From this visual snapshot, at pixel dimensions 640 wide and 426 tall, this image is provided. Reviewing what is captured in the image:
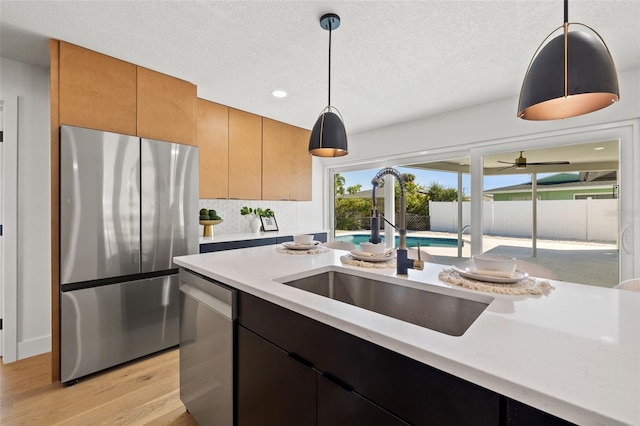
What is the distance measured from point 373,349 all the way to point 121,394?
6.67 ft

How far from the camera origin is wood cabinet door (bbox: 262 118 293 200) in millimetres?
3838

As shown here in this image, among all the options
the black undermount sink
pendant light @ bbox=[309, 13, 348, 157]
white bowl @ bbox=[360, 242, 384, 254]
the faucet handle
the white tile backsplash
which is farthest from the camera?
the white tile backsplash

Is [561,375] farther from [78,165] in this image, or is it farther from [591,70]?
[78,165]

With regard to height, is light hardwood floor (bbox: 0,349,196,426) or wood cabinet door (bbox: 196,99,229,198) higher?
wood cabinet door (bbox: 196,99,229,198)

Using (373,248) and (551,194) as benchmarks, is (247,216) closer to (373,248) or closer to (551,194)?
(373,248)

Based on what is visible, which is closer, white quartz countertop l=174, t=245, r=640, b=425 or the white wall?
white quartz countertop l=174, t=245, r=640, b=425

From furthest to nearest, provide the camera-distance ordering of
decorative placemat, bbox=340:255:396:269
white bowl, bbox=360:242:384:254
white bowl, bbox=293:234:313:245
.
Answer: white bowl, bbox=293:234:313:245 → white bowl, bbox=360:242:384:254 → decorative placemat, bbox=340:255:396:269

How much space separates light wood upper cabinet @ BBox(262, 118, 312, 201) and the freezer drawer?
177 centimetres

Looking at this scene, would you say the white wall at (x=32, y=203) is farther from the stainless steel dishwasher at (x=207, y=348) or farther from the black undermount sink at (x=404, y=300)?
the black undermount sink at (x=404, y=300)

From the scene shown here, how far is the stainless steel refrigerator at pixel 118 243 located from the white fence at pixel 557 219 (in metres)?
3.04

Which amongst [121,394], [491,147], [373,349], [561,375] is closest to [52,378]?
[121,394]

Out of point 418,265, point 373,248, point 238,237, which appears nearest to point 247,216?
point 238,237

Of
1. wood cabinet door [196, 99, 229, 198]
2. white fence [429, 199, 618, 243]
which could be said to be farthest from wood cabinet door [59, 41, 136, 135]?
white fence [429, 199, 618, 243]

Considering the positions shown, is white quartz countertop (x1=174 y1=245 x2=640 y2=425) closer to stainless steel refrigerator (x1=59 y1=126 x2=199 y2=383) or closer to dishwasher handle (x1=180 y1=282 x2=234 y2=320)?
dishwasher handle (x1=180 y1=282 x2=234 y2=320)
